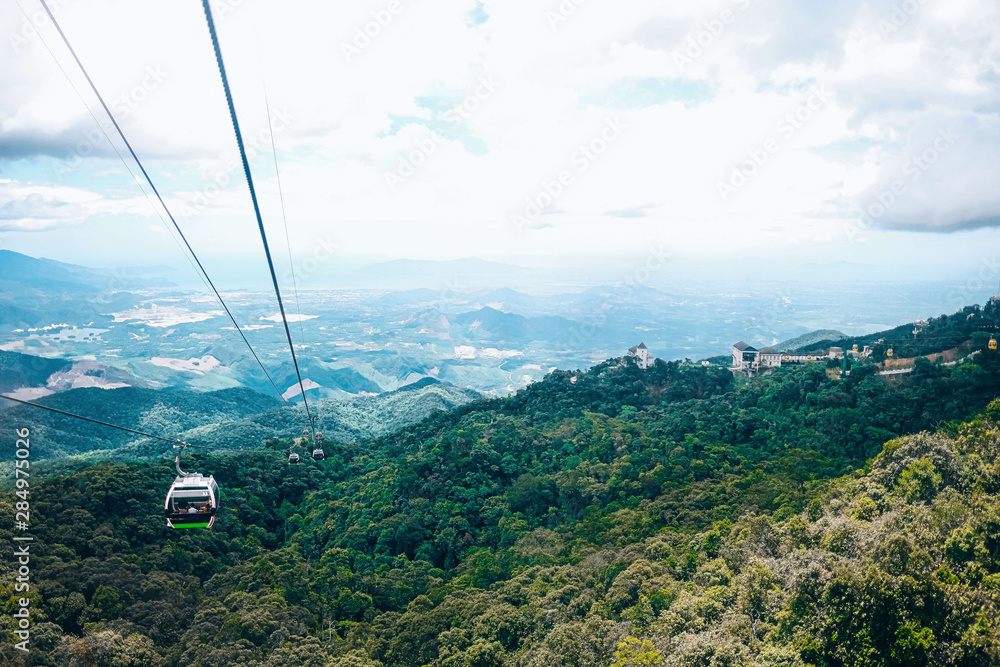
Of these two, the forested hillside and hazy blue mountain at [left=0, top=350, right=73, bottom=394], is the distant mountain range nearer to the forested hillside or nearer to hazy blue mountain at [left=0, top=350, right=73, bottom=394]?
hazy blue mountain at [left=0, top=350, right=73, bottom=394]

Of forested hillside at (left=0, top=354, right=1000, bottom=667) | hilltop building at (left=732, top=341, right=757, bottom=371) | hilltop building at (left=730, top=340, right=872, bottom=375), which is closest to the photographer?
forested hillside at (left=0, top=354, right=1000, bottom=667)

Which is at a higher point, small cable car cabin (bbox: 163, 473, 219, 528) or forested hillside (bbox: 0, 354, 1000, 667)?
small cable car cabin (bbox: 163, 473, 219, 528)

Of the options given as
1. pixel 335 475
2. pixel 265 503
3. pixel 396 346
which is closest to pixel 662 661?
pixel 265 503

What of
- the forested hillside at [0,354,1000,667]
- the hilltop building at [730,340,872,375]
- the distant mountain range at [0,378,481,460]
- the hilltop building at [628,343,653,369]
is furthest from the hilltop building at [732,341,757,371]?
the distant mountain range at [0,378,481,460]

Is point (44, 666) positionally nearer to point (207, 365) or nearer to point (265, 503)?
point (265, 503)

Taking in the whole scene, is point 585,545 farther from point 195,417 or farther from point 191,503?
point 195,417
